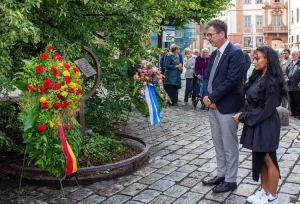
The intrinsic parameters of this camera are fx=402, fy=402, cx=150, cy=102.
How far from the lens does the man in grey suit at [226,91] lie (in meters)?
4.70

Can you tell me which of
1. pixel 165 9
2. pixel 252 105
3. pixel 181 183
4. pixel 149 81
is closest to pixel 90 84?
pixel 149 81

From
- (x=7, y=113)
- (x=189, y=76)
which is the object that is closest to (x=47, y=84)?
(x=7, y=113)

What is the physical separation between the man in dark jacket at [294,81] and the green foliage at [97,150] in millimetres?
6065

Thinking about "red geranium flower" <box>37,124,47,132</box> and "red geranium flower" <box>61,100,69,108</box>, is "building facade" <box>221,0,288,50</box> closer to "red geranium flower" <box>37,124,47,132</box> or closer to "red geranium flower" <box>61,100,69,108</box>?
"red geranium flower" <box>61,100,69,108</box>

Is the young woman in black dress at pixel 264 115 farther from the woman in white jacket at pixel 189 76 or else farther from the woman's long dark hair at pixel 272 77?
the woman in white jacket at pixel 189 76

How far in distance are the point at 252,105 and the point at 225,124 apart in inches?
20.2

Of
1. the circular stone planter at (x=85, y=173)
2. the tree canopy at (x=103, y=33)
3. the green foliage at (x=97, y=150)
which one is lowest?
the circular stone planter at (x=85, y=173)

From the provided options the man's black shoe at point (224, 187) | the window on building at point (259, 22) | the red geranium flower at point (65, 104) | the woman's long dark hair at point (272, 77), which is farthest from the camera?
the window on building at point (259, 22)

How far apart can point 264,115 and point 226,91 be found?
62 cm

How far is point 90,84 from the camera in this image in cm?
705

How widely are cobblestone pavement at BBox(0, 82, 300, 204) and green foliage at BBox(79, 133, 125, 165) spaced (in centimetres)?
54

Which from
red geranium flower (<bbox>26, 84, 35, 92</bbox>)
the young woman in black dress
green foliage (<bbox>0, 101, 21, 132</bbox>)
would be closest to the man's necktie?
the young woman in black dress

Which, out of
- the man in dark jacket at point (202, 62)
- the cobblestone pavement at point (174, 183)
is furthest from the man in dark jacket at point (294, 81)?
the cobblestone pavement at point (174, 183)

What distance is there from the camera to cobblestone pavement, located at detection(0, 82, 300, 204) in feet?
15.5
